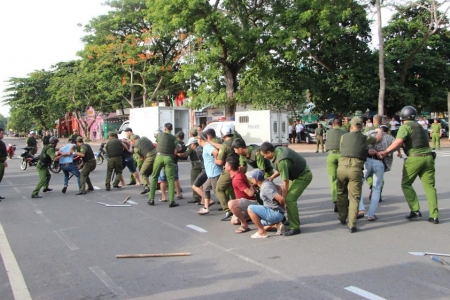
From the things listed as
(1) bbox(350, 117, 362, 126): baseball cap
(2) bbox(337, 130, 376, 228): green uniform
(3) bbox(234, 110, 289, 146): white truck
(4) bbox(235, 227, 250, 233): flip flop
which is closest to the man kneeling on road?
(4) bbox(235, 227, 250, 233): flip flop

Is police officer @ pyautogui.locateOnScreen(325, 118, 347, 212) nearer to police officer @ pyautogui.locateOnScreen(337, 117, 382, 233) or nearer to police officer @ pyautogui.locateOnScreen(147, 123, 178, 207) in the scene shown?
police officer @ pyautogui.locateOnScreen(337, 117, 382, 233)

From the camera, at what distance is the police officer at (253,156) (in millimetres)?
7289

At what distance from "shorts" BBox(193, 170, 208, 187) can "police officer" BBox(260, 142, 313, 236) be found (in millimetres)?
2743

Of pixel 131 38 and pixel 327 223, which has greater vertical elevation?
pixel 131 38

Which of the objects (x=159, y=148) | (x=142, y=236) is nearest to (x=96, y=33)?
(x=159, y=148)

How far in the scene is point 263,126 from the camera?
2509 cm

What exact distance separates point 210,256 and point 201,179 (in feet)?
12.0

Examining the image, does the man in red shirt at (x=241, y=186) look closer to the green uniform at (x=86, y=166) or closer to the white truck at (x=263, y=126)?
the green uniform at (x=86, y=166)

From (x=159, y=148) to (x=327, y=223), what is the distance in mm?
3773

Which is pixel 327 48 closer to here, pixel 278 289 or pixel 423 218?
pixel 423 218

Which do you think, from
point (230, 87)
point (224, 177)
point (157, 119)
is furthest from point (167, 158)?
point (230, 87)

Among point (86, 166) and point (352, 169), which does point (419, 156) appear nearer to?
point (352, 169)

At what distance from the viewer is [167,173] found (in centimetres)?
923

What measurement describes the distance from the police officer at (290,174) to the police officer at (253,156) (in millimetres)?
629
